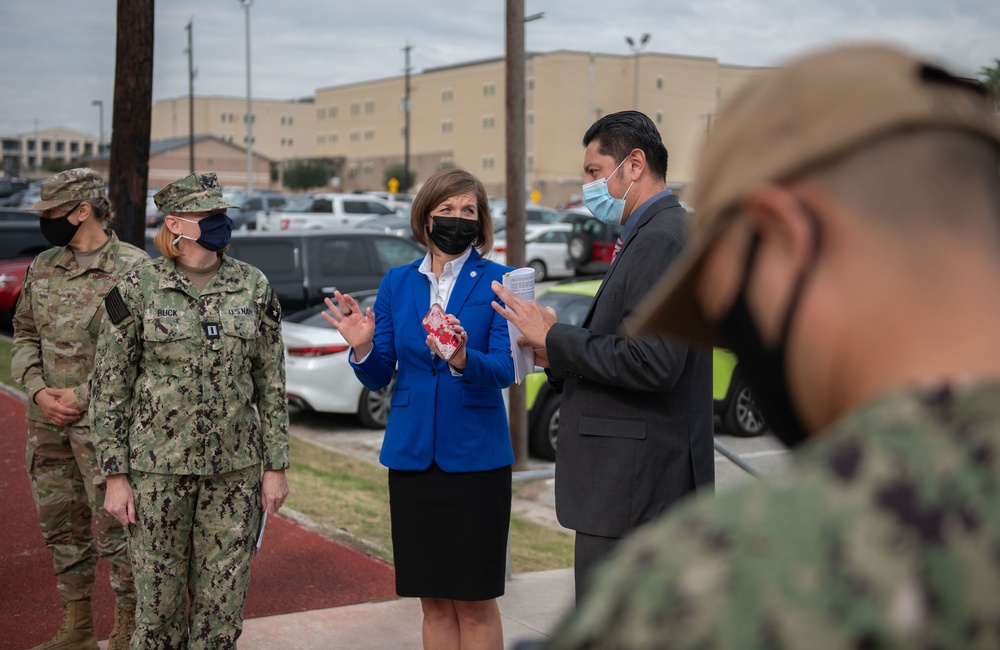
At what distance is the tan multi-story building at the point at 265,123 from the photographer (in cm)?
13088

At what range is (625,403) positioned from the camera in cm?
344

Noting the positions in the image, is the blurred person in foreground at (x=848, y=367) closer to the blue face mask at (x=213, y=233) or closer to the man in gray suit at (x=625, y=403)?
the man in gray suit at (x=625, y=403)

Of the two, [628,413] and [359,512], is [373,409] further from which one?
[628,413]

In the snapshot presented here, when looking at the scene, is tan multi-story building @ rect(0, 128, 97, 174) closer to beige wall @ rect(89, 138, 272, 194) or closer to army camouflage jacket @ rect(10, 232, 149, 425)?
beige wall @ rect(89, 138, 272, 194)

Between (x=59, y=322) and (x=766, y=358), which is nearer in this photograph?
(x=766, y=358)

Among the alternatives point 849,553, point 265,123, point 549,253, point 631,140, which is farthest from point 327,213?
point 265,123

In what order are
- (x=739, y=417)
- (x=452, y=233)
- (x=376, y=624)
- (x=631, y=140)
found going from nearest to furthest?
(x=631, y=140)
(x=452, y=233)
(x=376, y=624)
(x=739, y=417)

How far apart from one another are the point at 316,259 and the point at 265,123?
12309 cm

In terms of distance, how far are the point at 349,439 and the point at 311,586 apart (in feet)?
16.4

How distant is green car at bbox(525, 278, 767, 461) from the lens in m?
9.84

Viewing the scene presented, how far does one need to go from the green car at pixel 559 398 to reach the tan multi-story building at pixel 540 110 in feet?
230

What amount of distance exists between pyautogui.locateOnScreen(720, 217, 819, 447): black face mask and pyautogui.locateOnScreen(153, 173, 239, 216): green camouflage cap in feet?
11.5

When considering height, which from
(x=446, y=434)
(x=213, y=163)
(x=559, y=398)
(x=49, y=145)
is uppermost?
(x=49, y=145)

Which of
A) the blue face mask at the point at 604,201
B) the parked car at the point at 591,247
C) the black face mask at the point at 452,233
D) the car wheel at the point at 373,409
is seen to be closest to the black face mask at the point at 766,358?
the blue face mask at the point at 604,201
